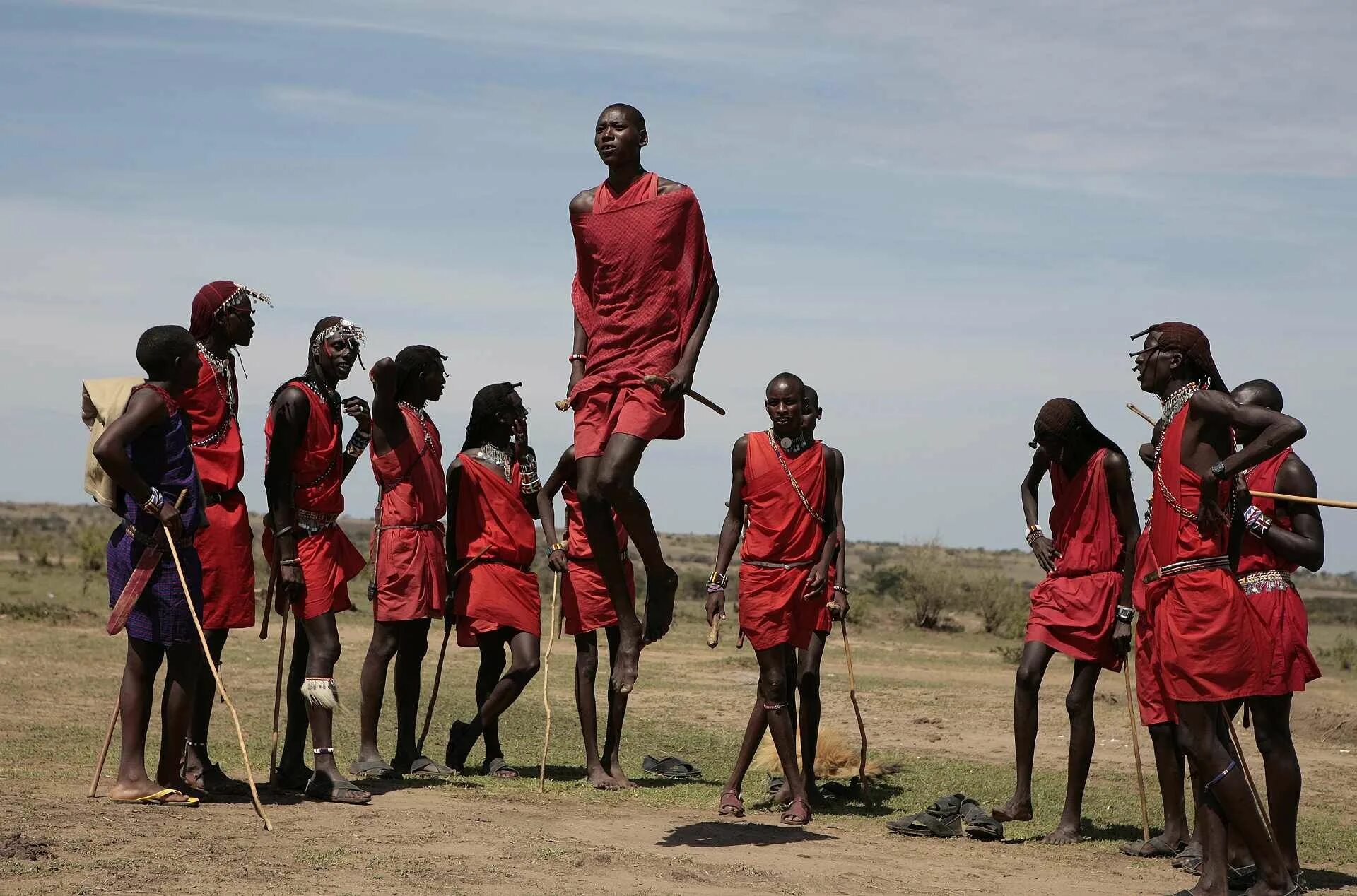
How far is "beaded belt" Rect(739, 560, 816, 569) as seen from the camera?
9.23 metres

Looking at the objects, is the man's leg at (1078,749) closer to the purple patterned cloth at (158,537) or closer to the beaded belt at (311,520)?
the beaded belt at (311,520)

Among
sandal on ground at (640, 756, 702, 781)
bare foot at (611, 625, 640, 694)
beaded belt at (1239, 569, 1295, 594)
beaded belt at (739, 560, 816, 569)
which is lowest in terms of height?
sandal on ground at (640, 756, 702, 781)

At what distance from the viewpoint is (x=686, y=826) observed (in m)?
8.48

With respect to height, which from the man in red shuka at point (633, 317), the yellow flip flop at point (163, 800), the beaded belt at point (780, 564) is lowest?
the yellow flip flop at point (163, 800)

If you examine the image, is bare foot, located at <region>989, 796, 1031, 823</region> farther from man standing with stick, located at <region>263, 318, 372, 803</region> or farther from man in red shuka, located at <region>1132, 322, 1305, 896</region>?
man standing with stick, located at <region>263, 318, 372, 803</region>

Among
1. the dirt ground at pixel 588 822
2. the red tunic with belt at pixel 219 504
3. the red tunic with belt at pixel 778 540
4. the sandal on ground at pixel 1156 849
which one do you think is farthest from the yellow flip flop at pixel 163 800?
the sandal on ground at pixel 1156 849

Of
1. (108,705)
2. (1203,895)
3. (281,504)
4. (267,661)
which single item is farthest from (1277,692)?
(267,661)

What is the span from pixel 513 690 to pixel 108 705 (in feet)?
17.3

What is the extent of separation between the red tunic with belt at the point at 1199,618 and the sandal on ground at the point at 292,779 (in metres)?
4.82

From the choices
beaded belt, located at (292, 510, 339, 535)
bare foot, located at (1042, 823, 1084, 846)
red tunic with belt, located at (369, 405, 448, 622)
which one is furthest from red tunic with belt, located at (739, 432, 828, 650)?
beaded belt, located at (292, 510, 339, 535)

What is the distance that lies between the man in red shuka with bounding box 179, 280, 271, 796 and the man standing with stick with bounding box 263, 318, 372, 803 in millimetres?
223

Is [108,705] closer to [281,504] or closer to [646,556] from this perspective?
[281,504]

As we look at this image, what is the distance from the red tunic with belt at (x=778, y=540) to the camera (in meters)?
9.03

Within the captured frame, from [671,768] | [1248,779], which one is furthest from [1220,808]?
[671,768]
